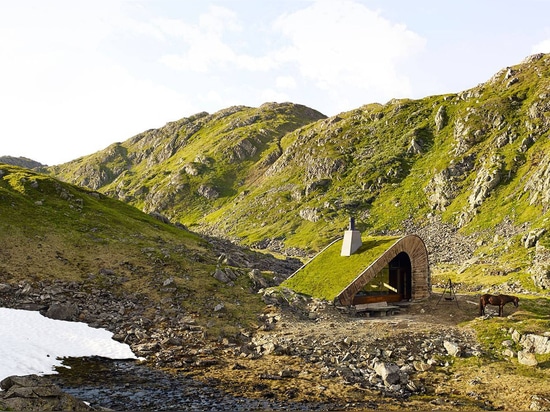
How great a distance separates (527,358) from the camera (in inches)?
966

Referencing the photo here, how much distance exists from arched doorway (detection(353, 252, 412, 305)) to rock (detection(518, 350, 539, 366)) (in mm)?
13593

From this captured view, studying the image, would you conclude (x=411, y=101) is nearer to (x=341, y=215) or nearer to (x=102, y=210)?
(x=341, y=215)

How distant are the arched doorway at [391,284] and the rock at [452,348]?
10.5 meters

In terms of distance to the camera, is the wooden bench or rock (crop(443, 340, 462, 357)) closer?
rock (crop(443, 340, 462, 357))

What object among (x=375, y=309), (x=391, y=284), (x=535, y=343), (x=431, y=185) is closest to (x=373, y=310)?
(x=375, y=309)

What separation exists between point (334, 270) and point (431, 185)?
268 ft

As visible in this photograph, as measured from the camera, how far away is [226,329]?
32500 millimetres

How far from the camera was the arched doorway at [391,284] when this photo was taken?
37606 millimetres

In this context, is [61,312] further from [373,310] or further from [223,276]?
[373,310]

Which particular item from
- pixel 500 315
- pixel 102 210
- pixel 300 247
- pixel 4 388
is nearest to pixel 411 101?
pixel 300 247

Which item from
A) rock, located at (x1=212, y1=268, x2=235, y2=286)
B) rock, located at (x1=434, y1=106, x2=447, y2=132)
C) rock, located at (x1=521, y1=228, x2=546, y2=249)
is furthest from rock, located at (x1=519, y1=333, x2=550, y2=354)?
rock, located at (x1=434, y1=106, x2=447, y2=132)

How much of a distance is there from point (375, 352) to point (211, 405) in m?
11.6

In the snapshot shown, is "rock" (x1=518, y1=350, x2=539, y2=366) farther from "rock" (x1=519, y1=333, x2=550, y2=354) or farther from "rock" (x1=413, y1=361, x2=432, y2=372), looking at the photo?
"rock" (x1=413, y1=361, x2=432, y2=372)

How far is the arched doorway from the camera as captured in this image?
37.6 m
